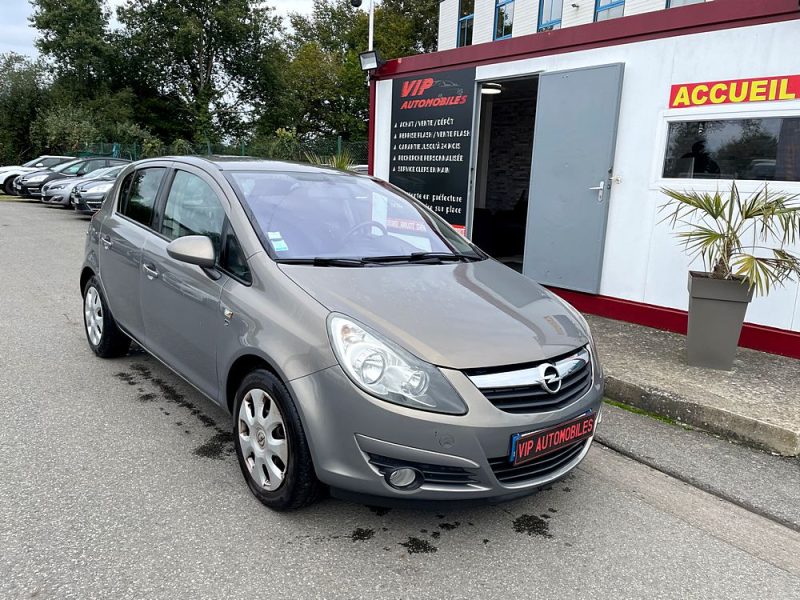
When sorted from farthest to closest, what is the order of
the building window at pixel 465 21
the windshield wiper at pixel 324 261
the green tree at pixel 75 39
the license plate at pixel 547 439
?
the green tree at pixel 75 39 < the building window at pixel 465 21 < the windshield wiper at pixel 324 261 < the license plate at pixel 547 439

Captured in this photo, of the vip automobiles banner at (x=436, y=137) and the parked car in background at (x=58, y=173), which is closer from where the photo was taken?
the vip automobiles banner at (x=436, y=137)

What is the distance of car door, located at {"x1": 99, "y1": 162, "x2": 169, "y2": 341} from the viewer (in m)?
4.09

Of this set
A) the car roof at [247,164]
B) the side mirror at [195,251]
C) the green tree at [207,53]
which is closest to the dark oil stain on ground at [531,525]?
the side mirror at [195,251]

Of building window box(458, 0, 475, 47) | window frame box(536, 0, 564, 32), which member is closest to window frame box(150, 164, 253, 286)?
window frame box(536, 0, 564, 32)

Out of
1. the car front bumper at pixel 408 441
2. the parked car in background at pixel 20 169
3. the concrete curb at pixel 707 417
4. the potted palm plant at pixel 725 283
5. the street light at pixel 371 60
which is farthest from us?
the parked car in background at pixel 20 169

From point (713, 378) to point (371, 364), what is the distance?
3.26 m

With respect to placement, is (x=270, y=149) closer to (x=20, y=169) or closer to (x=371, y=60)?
(x=20, y=169)

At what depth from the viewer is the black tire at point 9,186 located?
72.2 ft

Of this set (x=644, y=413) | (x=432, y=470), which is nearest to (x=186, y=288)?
(x=432, y=470)

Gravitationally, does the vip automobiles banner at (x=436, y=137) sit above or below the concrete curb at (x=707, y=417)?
above

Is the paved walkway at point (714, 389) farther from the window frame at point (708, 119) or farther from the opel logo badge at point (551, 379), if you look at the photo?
the opel logo badge at point (551, 379)

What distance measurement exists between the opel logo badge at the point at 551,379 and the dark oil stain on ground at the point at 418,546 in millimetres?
835

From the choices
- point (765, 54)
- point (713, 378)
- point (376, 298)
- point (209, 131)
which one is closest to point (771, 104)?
point (765, 54)

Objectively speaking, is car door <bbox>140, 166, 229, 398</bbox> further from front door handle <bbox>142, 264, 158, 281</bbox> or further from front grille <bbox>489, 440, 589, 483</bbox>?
front grille <bbox>489, 440, 589, 483</bbox>
